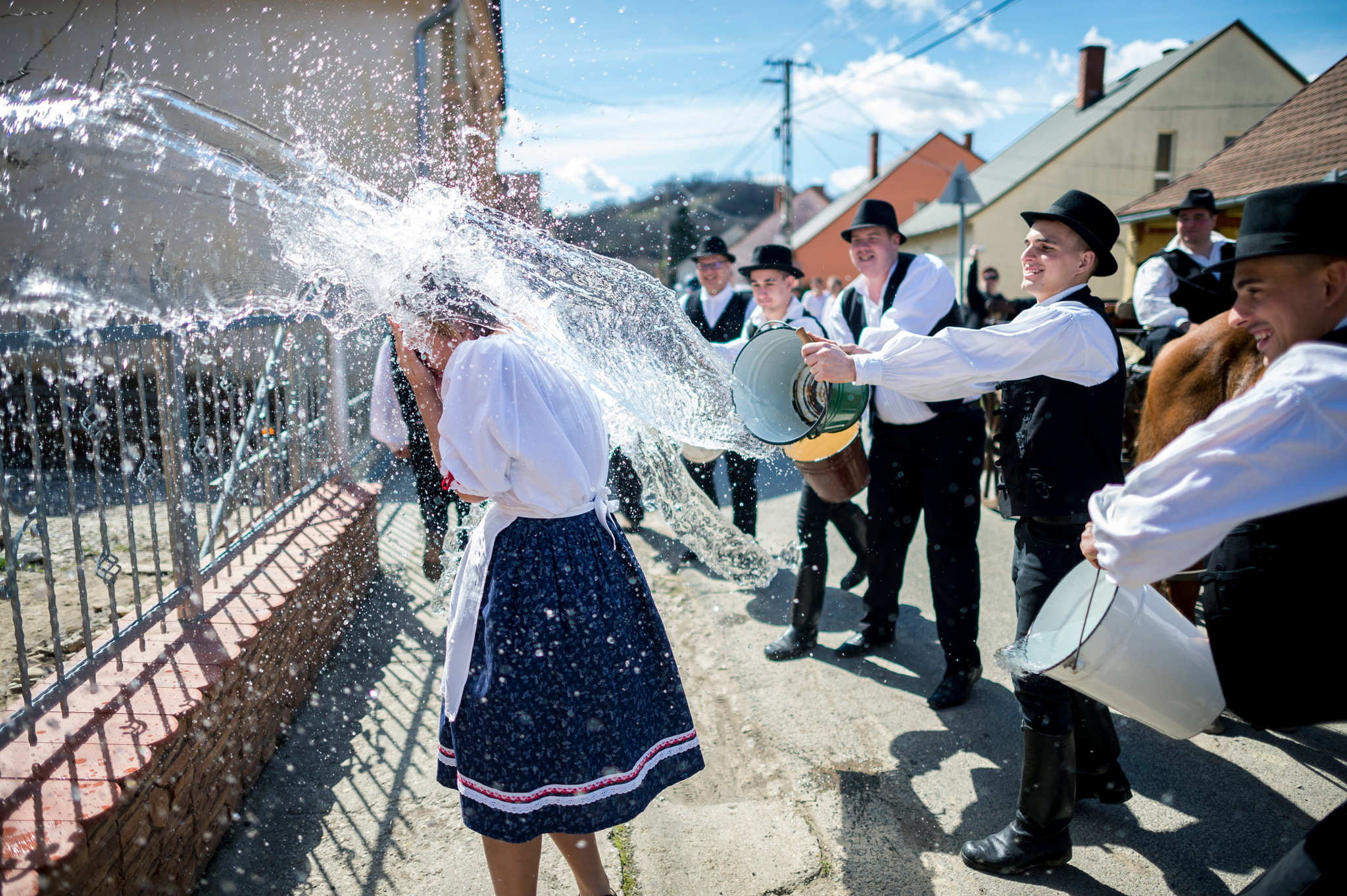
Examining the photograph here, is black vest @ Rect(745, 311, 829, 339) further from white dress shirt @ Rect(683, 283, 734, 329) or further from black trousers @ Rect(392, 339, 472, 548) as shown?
black trousers @ Rect(392, 339, 472, 548)

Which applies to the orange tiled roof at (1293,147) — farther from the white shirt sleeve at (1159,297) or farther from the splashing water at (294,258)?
the splashing water at (294,258)

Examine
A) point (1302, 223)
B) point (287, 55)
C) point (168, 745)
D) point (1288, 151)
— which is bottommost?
point (168, 745)

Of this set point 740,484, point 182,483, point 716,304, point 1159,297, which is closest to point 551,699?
point 182,483

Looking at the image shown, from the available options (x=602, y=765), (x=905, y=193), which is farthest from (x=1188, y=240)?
(x=905, y=193)

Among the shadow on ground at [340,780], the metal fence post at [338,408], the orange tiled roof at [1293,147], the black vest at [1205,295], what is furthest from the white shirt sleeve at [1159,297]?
the metal fence post at [338,408]

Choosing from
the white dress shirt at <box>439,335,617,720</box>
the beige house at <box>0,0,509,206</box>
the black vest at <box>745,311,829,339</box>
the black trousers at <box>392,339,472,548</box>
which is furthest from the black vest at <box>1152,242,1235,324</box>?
the beige house at <box>0,0,509,206</box>

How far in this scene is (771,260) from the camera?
5309 mm

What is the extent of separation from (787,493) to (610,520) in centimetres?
580

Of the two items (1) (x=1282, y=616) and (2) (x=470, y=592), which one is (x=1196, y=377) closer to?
(1) (x=1282, y=616)

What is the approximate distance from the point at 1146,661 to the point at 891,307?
2306mm

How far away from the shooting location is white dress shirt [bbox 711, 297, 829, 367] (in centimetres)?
414

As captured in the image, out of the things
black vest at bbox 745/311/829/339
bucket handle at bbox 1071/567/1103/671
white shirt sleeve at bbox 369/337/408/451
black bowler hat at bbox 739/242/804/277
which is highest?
black bowler hat at bbox 739/242/804/277

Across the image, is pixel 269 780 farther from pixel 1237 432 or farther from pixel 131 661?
pixel 1237 432

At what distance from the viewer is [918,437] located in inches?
154
